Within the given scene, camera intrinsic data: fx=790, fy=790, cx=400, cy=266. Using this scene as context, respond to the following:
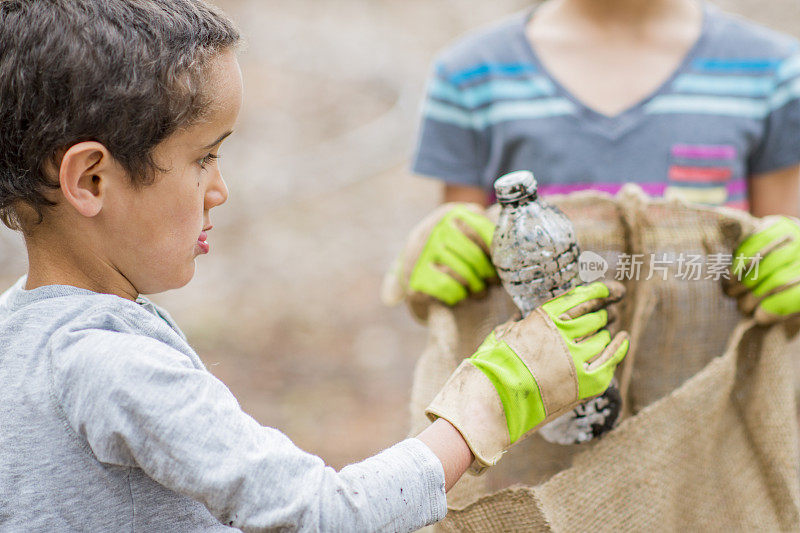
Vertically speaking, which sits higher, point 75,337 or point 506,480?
point 75,337

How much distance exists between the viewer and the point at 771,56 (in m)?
1.61

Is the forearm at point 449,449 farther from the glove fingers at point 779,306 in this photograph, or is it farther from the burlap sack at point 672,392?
the glove fingers at point 779,306

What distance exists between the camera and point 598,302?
1.19m

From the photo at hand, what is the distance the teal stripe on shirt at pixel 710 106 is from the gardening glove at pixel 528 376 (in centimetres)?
61

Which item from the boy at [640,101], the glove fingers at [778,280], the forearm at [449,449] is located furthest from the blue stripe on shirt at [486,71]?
the forearm at [449,449]

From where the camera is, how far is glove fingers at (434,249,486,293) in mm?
1349

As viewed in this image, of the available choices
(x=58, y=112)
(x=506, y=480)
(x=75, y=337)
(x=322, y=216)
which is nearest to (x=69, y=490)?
(x=75, y=337)

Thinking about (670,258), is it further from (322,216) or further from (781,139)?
(322,216)

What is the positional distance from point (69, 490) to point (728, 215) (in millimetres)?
1073

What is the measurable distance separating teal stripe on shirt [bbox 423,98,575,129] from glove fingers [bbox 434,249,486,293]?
44 cm

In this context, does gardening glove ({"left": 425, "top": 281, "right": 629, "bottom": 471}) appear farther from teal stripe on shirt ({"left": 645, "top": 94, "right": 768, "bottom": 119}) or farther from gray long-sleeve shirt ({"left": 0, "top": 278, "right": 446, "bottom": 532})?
teal stripe on shirt ({"left": 645, "top": 94, "right": 768, "bottom": 119})

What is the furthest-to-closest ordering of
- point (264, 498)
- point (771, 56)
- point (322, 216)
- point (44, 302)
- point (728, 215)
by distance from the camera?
point (322, 216), point (771, 56), point (728, 215), point (44, 302), point (264, 498)

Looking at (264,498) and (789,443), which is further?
(789,443)

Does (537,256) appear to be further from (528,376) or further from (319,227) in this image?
(319,227)
